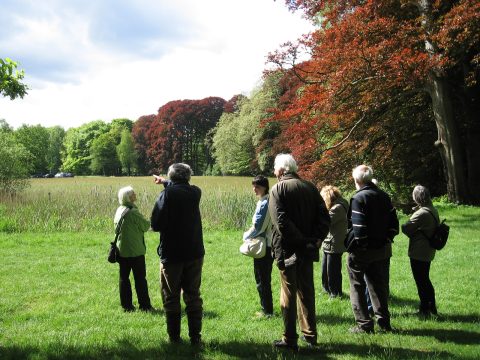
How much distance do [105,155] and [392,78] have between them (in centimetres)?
8123

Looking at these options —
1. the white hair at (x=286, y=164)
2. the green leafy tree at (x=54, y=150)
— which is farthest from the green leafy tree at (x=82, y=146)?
the white hair at (x=286, y=164)

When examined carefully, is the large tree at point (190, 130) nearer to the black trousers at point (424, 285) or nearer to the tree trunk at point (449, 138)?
the tree trunk at point (449, 138)

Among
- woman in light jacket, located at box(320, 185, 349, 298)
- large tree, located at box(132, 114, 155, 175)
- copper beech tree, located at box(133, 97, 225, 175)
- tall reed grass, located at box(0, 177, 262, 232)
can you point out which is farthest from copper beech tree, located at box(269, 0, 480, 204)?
large tree, located at box(132, 114, 155, 175)

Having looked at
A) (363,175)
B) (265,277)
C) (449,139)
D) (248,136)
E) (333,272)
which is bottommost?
(333,272)

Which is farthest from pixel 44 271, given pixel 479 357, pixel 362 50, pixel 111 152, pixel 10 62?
pixel 111 152

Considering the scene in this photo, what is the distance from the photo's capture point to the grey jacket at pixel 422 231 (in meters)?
5.29

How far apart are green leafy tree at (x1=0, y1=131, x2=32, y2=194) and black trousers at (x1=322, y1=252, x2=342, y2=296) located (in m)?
17.6

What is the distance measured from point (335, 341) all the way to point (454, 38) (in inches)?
417

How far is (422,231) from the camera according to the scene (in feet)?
17.4

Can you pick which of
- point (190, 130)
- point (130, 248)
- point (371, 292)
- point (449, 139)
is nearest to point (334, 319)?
point (371, 292)

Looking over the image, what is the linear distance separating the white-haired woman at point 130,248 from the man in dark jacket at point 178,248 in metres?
1.62

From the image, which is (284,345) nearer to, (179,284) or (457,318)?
(179,284)

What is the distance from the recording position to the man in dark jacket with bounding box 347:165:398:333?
4.64 m

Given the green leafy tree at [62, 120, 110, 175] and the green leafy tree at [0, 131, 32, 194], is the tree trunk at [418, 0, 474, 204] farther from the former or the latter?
the green leafy tree at [62, 120, 110, 175]
